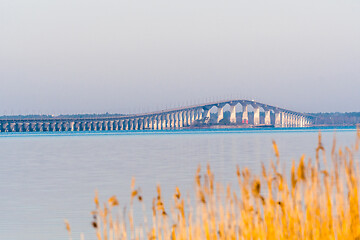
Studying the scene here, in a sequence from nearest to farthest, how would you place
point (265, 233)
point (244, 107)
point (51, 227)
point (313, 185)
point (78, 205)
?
point (313, 185)
point (265, 233)
point (51, 227)
point (78, 205)
point (244, 107)

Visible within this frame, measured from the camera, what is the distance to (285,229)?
285 inches

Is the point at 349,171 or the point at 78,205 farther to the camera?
the point at 78,205

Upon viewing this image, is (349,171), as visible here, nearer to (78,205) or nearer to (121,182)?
(78,205)

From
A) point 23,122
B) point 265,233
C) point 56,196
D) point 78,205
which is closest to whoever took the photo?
point 265,233

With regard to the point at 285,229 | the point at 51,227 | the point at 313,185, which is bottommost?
the point at 51,227

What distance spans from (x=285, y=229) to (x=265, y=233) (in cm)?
27

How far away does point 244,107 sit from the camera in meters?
184

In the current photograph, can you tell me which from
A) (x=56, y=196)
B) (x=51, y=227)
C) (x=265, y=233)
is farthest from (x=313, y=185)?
(x=56, y=196)

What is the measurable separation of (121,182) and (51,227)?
33.7 feet

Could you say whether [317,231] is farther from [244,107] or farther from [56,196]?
[244,107]

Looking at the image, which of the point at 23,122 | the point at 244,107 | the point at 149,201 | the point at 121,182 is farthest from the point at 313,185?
the point at 23,122

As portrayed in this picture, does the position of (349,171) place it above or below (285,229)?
above

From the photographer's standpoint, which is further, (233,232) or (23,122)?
(23,122)

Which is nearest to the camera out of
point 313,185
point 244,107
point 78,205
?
point 313,185
